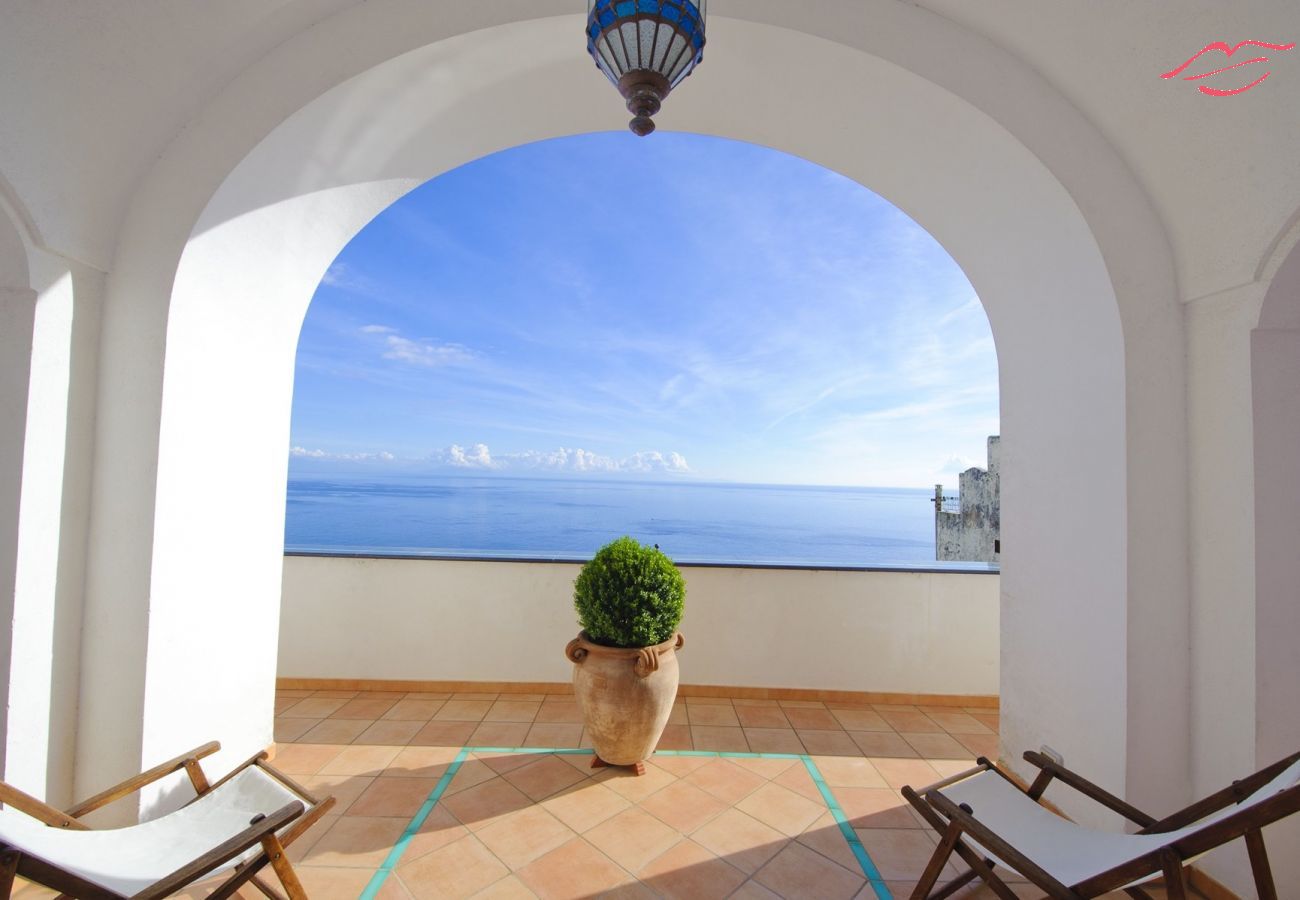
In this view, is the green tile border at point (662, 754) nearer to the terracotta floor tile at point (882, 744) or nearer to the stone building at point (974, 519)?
the terracotta floor tile at point (882, 744)

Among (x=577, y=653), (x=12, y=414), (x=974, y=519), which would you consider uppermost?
(x=12, y=414)

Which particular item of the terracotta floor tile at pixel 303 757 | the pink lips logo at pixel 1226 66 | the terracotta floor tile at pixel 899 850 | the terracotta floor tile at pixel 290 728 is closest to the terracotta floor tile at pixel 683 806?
the terracotta floor tile at pixel 899 850

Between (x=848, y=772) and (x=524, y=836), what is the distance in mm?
1640

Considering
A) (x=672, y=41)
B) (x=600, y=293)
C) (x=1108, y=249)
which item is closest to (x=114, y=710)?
(x=672, y=41)

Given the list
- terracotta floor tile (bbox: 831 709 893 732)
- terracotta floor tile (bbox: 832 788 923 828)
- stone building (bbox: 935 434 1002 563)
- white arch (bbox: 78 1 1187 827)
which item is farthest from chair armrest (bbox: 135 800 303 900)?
stone building (bbox: 935 434 1002 563)

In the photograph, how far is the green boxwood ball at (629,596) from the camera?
2.69 meters

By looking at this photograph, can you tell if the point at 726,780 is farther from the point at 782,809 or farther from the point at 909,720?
the point at 909,720

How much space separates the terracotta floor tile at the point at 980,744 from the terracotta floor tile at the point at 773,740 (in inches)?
38.2

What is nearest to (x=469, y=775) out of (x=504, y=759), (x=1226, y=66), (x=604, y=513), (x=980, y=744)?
(x=504, y=759)

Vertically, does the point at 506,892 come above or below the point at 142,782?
below

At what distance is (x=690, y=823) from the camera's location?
2.31 metres

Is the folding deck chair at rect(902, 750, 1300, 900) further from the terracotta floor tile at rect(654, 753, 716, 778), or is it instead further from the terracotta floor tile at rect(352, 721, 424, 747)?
the terracotta floor tile at rect(352, 721, 424, 747)

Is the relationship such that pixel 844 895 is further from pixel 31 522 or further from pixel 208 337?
pixel 208 337

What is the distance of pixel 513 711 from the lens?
3422mm
